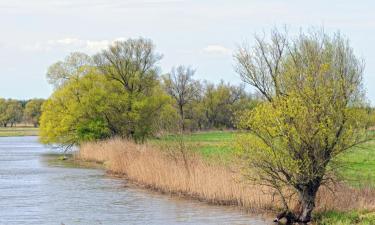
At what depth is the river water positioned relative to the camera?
2092 centimetres

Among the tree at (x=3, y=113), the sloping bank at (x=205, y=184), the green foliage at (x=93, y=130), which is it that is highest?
the tree at (x=3, y=113)

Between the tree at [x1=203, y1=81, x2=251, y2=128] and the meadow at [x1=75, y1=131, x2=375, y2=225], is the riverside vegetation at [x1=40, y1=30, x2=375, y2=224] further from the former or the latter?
the tree at [x1=203, y1=81, x2=251, y2=128]

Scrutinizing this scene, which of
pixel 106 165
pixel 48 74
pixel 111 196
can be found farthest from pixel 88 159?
pixel 111 196

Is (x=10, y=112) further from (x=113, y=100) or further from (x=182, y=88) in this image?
(x=113, y=100)

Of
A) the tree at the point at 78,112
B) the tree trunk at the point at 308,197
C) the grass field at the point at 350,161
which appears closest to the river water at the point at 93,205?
the tree trunk at the point at 308,197

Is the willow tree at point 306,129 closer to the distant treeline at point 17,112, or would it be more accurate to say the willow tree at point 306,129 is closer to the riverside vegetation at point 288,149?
the riverside vegetation at point 288,149

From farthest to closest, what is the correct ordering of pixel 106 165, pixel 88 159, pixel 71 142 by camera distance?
1. pixel 71 142
2. pixel 88 159
3. pixel 106 165

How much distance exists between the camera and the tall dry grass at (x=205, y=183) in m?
19.4

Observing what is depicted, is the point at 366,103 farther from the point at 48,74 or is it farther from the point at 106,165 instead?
the point at 48,74

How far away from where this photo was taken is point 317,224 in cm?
1833

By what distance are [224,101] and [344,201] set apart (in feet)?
289

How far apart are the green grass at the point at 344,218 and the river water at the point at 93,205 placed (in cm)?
192

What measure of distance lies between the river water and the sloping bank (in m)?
0.66

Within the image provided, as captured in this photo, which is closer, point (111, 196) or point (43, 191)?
point (111, 196)
